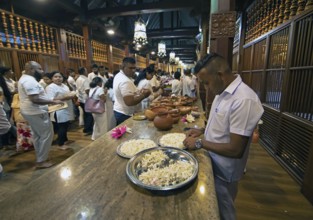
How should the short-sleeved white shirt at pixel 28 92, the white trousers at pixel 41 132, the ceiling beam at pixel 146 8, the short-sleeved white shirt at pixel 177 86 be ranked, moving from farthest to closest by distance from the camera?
the ceiling beam at pixel 146 8, the short-sleeved white shirt at pixel 177 86, the white trousers at pixel 41 132, the short-sleeved white shirt at pixel 28 92

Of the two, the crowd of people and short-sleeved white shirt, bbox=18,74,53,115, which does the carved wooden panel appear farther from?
short-sleeved white shirt, bbox=18,74,53,115

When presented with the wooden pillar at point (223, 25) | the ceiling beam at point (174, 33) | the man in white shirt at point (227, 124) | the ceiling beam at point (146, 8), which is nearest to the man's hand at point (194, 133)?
the man in white shirt at point (227, 124)

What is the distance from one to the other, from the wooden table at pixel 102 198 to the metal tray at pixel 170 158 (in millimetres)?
37

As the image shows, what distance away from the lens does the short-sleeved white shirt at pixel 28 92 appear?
244 centimetres

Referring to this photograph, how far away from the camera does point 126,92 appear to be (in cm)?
220

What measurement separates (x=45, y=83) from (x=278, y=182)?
4.87 metres

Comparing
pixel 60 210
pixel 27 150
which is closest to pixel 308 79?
pixel 60 210

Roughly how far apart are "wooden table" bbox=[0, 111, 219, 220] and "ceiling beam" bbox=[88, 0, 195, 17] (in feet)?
18.7

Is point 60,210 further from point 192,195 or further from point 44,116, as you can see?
point 44,116

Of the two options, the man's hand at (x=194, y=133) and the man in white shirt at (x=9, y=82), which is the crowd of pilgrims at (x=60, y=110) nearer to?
the man in white shirt at (x=9, y=82)

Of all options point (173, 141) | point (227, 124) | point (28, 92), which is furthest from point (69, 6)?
point (227, 124)

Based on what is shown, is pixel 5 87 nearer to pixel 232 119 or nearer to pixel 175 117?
pixel 175 117

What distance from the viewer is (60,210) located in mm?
760

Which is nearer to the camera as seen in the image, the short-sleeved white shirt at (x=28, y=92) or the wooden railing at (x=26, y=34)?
the short-sleeved white shirt at (x=28, y=92)
